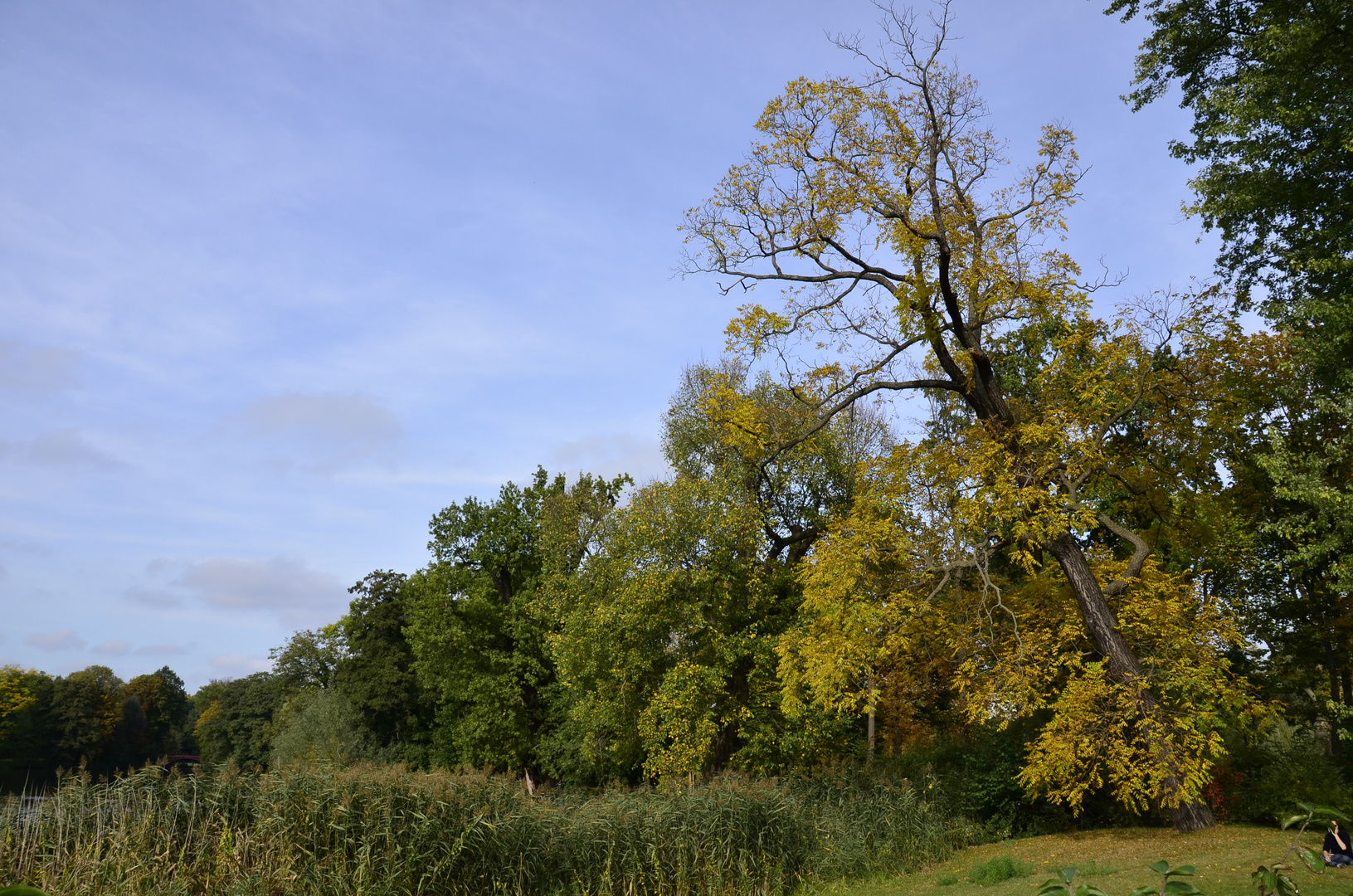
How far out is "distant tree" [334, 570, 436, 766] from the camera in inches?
1380

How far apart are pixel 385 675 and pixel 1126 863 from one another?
3099 cm

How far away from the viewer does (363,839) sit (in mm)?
8320

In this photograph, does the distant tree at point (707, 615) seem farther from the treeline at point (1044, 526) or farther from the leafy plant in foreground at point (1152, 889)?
the leafy plant in foreground at point (1152, 889)

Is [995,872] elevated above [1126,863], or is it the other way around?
[995,872]

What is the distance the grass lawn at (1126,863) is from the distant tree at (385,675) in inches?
1043

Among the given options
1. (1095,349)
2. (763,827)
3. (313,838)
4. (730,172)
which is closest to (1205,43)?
(1095,349)

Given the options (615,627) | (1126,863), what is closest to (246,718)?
(615,627)

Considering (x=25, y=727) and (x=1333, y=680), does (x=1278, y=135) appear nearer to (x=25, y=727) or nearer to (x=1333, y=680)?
(x=1333, y=680)

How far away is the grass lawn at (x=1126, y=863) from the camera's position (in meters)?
8.89

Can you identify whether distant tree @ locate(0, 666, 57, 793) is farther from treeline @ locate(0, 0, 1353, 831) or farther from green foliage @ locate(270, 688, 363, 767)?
treeline @ locate(0, 0, 1353, 831)

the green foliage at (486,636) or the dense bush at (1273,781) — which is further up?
the green foliage at (486,636)

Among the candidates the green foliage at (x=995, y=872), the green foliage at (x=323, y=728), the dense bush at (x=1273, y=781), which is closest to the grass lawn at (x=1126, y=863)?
the green foliage at (x=995, y=872)

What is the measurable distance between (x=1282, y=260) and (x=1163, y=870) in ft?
57.4

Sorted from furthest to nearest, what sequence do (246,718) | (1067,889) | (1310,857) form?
(246,718) < (1310,857) < (1067,889)
